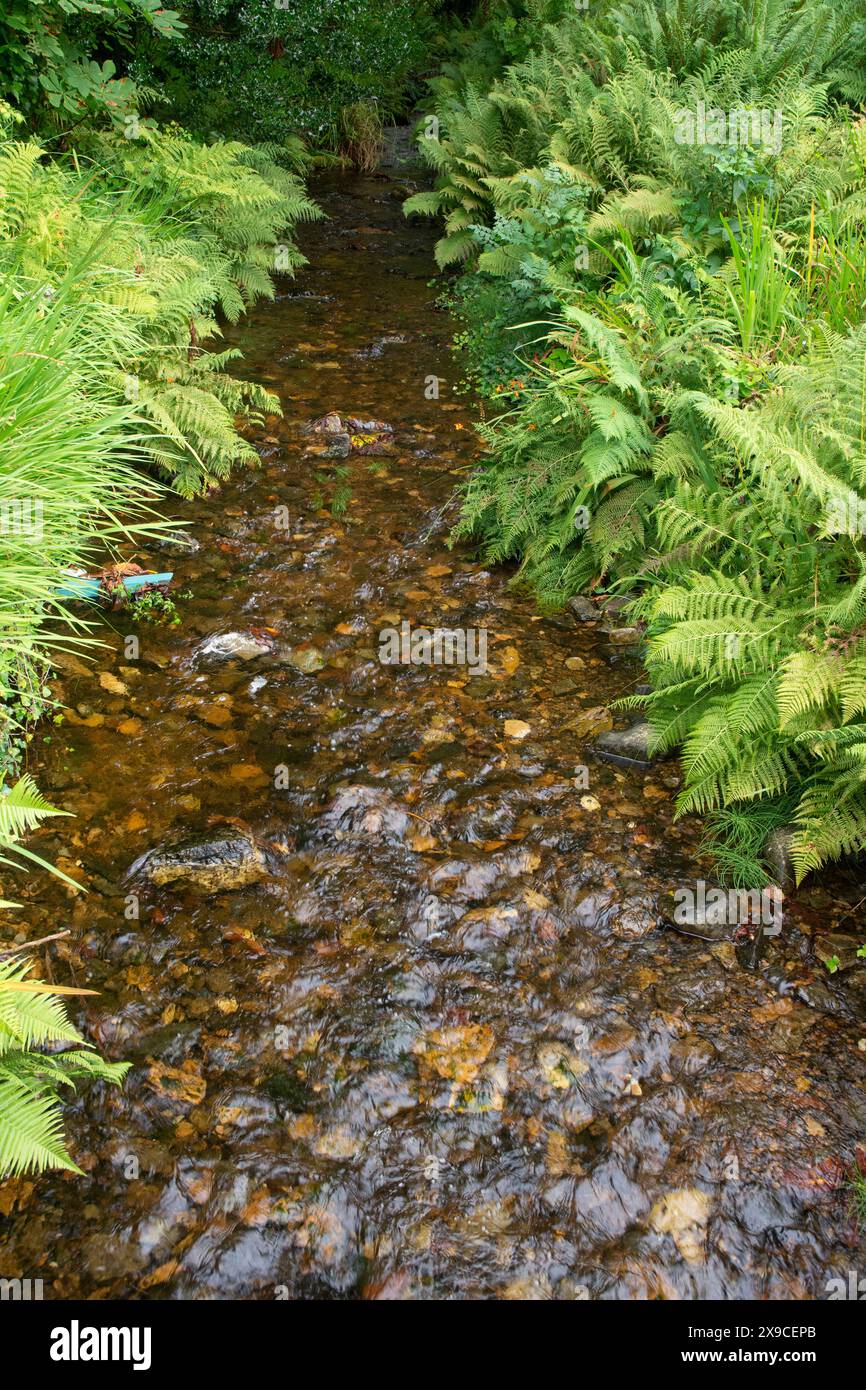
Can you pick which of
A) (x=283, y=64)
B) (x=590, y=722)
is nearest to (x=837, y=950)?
(x=590, y=722)

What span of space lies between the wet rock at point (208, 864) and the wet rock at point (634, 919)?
4.10 feet

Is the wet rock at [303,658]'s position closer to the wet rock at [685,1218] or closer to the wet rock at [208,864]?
the wet rock at [208,864]

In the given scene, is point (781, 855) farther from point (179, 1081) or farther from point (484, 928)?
point (179, 1081)

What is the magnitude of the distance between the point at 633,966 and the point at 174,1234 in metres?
1.57

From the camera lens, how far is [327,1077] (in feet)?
9.17

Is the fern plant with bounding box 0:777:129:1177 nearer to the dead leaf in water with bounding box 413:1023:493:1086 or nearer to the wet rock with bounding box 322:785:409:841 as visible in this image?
the dead leaf in water with bounding box 413:1023:493:1086

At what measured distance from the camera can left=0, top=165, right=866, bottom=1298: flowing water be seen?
96.0 inches

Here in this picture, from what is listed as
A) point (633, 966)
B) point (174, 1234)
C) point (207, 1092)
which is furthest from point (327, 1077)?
point (633, 966)

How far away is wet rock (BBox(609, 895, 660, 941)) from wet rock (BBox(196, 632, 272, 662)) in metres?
2.03

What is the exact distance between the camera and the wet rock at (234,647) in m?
4.34

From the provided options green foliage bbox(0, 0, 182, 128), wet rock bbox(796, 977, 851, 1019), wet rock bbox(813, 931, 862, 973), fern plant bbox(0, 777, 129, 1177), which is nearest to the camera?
fern plant bbox(0, 777, 129, 1177)

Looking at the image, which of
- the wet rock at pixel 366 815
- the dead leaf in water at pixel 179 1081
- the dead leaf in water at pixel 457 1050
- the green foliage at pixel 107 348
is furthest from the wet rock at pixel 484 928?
the green foliage at pixel 107 348

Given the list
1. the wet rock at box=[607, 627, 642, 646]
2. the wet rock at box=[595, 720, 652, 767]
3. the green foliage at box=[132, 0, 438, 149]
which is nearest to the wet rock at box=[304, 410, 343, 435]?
the wet rock at box=[607, 627, 642, 646]

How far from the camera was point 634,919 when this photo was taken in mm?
3275
